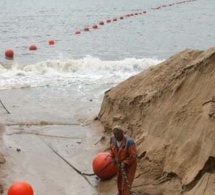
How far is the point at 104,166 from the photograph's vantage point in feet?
34.8

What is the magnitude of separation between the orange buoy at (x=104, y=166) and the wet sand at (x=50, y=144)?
175mm

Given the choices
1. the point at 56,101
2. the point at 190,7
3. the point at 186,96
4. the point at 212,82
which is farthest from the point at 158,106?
the point at 190,7

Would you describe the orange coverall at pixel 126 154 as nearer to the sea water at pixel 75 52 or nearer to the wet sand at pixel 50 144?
the wet sand at pixel 50 144

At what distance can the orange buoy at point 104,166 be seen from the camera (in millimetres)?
10609

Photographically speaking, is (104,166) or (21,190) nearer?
(21,190)

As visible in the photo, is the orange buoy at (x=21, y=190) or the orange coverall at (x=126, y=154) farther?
the orange buoy at (x=21, y=190)

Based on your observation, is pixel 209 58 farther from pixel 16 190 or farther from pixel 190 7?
pixel 190 7

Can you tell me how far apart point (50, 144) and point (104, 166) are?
3.35 meters

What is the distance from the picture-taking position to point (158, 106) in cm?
1162

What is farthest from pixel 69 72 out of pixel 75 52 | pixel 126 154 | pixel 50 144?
pixel 126 154

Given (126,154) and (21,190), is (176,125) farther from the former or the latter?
(21,190)

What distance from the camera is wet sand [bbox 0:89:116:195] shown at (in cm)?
1090

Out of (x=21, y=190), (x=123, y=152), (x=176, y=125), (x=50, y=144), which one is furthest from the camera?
(x=50, y=144)

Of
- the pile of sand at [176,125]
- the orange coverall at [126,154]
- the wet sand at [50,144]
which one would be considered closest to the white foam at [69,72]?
the wet sand at [50,144]
